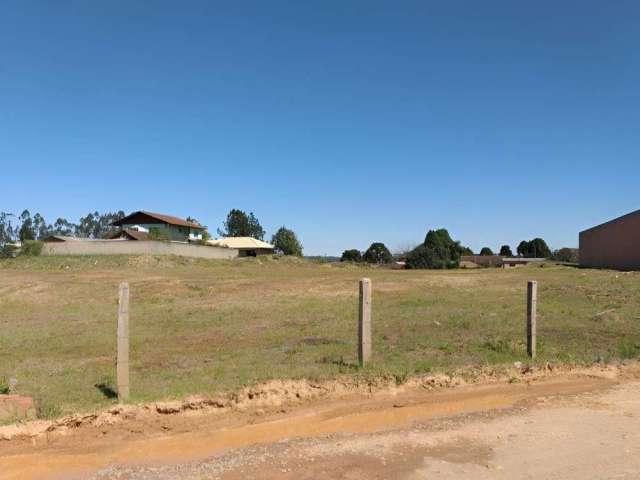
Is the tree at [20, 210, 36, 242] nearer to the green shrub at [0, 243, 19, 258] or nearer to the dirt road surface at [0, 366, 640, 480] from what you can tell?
the green shrub at [0, 243, 19, 258]

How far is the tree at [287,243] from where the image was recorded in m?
103

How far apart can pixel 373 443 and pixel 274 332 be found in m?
8.69

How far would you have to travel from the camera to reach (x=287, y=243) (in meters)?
104

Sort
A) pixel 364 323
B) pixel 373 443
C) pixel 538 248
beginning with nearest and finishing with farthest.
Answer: pixel 373 443 → pixel 364 323 → pixel 538 248

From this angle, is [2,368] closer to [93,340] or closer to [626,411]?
[93,340]

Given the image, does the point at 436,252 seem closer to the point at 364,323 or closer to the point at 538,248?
the point at 538,248

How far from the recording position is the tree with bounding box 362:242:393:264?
106 meters

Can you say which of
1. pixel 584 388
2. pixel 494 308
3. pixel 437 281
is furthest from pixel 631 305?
pixel 437 281

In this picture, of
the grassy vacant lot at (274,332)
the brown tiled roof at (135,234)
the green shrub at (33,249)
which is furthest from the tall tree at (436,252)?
the grassy vacant lot at (274,332)

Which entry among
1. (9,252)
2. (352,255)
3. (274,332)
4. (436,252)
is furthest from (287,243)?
(274,332)

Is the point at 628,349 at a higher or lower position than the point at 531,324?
lower

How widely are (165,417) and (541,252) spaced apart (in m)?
133

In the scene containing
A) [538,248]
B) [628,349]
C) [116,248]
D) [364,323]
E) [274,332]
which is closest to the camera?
[364,323]

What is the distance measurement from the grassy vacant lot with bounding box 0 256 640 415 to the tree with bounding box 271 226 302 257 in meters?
74.5
